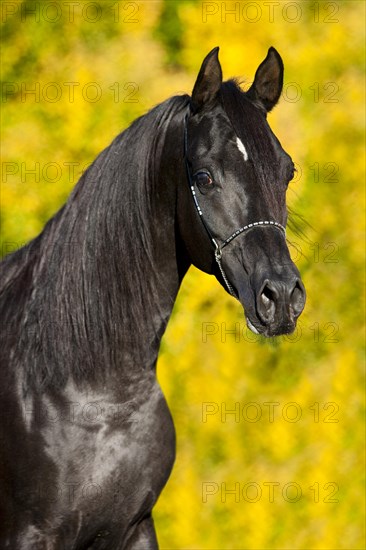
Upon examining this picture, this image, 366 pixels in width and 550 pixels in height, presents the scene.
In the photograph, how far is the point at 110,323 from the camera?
3162mm

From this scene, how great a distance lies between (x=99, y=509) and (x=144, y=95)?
3.21 m

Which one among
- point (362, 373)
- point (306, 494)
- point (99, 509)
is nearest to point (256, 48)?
point (362, 373)

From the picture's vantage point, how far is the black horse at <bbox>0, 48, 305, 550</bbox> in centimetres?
306

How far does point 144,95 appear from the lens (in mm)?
5793

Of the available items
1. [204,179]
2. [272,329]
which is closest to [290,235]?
[204,179]

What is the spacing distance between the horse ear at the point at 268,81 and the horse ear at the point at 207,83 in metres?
0.19

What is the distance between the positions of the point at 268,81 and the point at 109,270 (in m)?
0.77

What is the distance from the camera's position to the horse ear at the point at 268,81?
316 cm

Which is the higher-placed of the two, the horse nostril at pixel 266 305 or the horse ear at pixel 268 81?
the horse ear at pixel 268 81

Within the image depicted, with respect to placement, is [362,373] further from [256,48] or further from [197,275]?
[256,48]

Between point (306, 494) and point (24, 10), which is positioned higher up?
point (24, 10)

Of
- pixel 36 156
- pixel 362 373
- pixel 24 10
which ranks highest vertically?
pixel 24 10

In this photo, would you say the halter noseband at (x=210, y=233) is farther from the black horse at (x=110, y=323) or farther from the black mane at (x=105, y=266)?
the black mane at (x=105, y=266)

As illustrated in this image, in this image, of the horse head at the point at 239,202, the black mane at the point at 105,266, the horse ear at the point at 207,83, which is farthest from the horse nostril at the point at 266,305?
the horse ear at the point at 207,83
